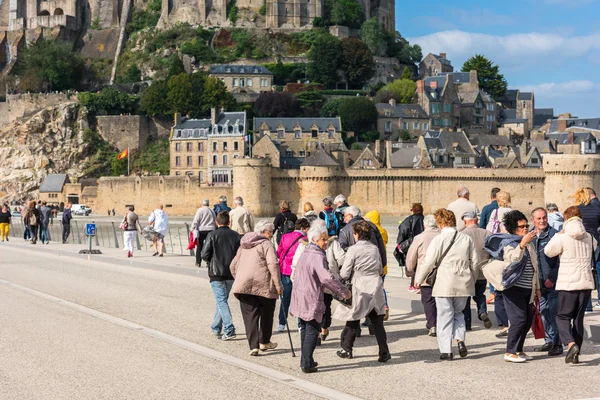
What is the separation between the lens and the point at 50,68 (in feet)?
268

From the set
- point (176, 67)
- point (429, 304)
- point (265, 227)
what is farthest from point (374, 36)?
point (265, 227)

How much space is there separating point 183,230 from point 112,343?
15683 millimetres

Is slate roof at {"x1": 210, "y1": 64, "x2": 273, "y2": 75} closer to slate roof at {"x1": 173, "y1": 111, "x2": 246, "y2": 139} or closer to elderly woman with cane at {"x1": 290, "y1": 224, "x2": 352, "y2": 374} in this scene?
slate roof at {"x1": 173, "y1": 111, "x2": 246, "y2": 139}

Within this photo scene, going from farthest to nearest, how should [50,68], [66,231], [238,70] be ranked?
[50,68], [238,70], [66,231]

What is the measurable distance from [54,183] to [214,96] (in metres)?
13.7

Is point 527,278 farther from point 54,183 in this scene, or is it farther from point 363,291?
point 54,183

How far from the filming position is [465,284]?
32.5ft

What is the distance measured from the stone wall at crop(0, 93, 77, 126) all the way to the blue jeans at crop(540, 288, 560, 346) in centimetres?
7144

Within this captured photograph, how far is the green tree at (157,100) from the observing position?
242ft

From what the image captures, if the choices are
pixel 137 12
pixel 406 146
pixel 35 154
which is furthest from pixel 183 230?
pixel 137 12

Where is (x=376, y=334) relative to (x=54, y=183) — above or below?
below

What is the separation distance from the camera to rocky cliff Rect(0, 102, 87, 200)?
74.6 meters

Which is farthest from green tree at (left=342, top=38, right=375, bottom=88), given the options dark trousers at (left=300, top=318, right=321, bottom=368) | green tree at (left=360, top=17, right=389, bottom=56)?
dark trousers at (left=300, top=318, right=321, bottom=368)

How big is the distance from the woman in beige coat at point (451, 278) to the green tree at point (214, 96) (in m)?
63.5
